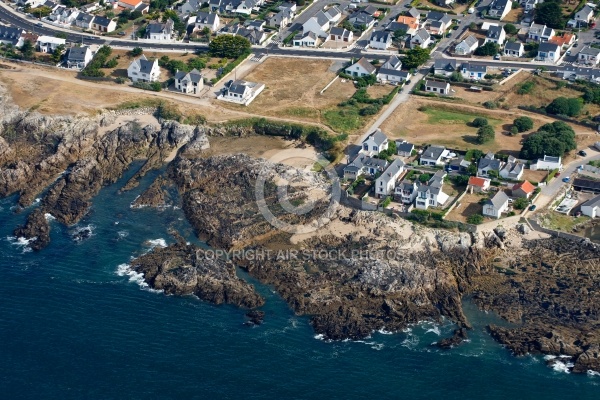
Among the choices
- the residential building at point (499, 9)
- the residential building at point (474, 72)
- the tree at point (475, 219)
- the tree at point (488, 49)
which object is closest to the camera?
the tree at point (475, 219)

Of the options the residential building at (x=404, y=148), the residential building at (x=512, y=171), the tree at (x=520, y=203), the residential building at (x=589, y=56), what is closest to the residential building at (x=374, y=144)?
the residential building at (x=404, y=148)

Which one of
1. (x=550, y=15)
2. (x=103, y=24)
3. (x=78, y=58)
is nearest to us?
(x=78, y=58)

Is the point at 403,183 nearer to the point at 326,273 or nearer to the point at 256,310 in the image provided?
the point at 326,273

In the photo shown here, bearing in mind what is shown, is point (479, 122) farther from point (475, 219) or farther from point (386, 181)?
point (475, 219)

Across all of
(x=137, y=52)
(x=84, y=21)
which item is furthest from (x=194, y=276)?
(x=84, y=21)

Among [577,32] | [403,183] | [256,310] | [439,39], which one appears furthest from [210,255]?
[577,32]

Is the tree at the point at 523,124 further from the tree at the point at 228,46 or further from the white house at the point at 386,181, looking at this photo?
the tree at the point at 228,46
